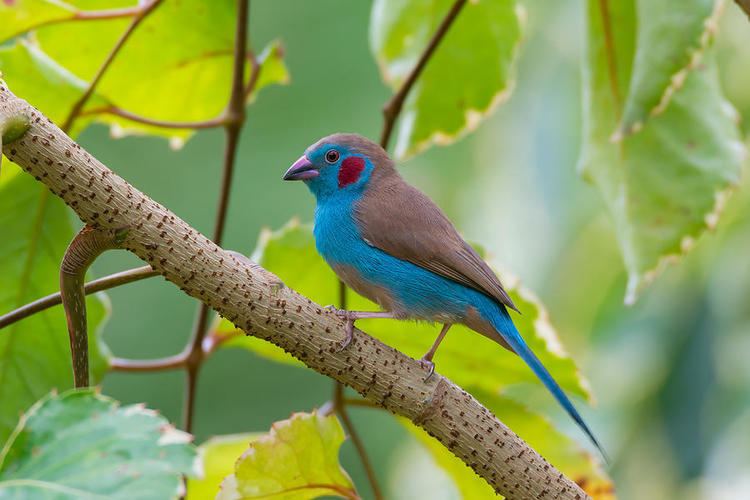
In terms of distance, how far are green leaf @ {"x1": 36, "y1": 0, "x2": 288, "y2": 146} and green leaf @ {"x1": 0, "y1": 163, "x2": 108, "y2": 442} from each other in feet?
1.11

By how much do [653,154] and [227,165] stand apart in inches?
38.2

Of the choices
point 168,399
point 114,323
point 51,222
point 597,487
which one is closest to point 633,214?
point 597,487

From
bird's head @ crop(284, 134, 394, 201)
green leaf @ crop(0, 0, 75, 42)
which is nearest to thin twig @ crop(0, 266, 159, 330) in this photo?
green leaf @ crop(0, 0, 75, 42)

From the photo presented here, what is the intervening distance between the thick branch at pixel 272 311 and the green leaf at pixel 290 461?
0.22 meters

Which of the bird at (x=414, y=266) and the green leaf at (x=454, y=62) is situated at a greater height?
the green leaf at (x=454, y=62)

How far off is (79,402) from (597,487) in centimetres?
A: 136

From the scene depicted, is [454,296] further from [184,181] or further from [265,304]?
[184,181]

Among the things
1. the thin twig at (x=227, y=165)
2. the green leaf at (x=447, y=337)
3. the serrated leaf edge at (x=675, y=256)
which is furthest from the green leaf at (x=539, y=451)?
the thin twig at (x=227, y=165)

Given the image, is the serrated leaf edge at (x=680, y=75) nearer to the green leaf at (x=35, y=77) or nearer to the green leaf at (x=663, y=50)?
the green leaf at (x=663, y=50)

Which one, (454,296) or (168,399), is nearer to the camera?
(454,296)

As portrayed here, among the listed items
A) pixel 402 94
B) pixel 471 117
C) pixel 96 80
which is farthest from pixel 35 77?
pixel 471 117

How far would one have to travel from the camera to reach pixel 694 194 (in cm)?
230

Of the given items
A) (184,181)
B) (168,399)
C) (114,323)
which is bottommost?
(168,399)

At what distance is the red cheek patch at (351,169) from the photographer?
2604 mm
